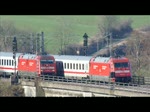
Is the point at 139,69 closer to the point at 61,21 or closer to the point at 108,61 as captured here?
the point at 108,61

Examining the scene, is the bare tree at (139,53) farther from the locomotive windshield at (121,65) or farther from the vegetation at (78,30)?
the locomotive windshield at (121,65)

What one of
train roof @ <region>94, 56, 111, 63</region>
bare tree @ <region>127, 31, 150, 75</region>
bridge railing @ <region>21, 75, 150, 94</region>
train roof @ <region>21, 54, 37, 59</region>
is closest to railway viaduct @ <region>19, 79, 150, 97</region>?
bridge railing @ <region>21, 75, 150, 94</region>

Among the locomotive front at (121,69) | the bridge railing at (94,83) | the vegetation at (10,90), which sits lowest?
the vegetation at (10,90)

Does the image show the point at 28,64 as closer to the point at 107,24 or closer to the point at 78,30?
the point at 107,24

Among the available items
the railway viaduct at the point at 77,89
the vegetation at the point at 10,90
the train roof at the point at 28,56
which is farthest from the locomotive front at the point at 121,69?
the train roof at the point at 28,56

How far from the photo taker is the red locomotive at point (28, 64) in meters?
77.1

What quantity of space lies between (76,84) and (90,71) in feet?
15.8

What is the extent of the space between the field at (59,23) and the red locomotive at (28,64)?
48683mm

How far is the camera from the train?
70688 mm

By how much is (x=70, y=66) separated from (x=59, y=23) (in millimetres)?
72850

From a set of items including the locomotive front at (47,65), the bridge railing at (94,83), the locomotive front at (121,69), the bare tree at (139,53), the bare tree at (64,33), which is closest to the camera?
the bridge railing at (94,83)

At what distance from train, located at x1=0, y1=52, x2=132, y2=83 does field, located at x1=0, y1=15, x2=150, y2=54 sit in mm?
49880
